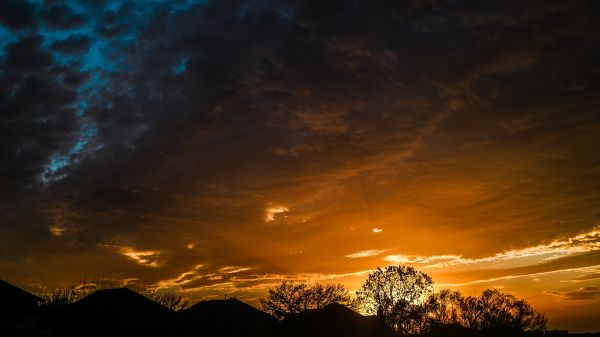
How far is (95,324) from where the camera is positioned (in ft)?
130

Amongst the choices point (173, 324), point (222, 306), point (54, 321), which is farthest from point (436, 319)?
point (54, 321)

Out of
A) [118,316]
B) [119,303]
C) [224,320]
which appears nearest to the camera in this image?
[118,316]

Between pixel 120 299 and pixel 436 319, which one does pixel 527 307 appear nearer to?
Answer: pixel 436 319

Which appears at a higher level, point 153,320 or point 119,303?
point 119,303

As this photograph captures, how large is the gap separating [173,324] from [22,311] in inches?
686

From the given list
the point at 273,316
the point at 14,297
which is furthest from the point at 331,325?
the point at 14,297

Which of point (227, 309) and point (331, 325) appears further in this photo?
point (227, 309)

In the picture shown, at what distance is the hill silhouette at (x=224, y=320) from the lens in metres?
46.8

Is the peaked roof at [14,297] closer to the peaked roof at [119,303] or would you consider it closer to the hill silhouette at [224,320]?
the peaked roof at [119,303]

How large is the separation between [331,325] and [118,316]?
83.9 feet

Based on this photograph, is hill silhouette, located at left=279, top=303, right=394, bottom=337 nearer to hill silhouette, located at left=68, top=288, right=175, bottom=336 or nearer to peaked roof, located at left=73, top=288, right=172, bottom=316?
hill silhouette, located at left=68, top=288, right=175, bottom=336

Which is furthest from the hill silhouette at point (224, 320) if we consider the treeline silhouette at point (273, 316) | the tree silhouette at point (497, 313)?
the tree silhouette at point (497, 313)

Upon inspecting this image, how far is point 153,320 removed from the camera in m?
43.7

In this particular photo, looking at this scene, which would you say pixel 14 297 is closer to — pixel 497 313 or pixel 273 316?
pixel 273 316
